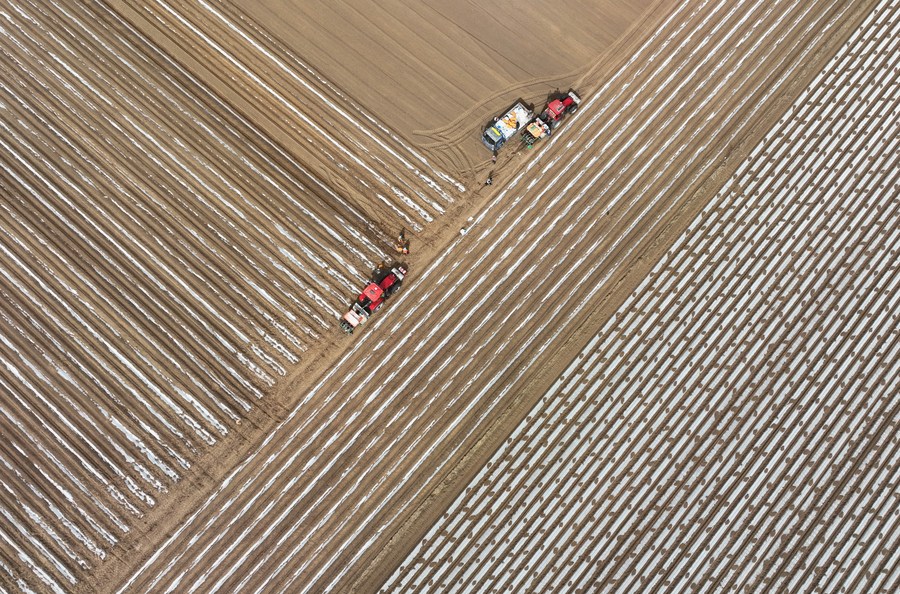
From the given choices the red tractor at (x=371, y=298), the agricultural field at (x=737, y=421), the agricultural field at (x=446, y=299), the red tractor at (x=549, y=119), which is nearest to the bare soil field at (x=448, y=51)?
the agricultural field at (x=446, y=299)

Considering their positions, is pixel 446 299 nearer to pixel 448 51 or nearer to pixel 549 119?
pixel 549 119

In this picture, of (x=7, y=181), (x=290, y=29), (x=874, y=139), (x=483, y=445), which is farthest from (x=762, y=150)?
(x=7, y=181)

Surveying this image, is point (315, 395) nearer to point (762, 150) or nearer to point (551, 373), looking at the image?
point (551, 373)

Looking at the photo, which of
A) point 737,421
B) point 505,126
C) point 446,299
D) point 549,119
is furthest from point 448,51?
point 737,421

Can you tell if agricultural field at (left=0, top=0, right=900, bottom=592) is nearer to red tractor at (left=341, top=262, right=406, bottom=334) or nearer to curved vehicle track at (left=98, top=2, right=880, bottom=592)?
curved vehicle track at (left=98, top=2, right=880, bottom=592)

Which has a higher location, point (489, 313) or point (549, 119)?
point (549, 119)

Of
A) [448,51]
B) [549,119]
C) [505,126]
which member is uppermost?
[549,119]

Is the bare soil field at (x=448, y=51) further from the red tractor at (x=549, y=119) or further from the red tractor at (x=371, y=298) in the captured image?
the red tractor at (x=371, y=298)
